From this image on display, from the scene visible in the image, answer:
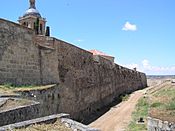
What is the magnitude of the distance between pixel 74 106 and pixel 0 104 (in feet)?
39.1

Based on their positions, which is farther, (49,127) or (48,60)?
(48,60)

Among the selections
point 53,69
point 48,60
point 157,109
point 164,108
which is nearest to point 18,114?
point 164,108

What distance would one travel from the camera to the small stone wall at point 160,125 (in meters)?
9.58

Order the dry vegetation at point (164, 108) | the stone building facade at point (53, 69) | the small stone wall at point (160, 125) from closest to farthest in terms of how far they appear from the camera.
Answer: the small stone wall at point (160, 125)
the dry vegetation at point (164, 108)
the stone building facade at point (53, 69)

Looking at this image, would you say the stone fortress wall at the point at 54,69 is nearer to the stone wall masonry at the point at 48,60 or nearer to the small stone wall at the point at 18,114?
the stone wall masonry at the point at 48,60

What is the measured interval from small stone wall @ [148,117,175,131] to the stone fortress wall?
4.91 m

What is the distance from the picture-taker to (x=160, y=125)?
389 inches

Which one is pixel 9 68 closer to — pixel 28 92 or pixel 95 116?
pixel 28 92

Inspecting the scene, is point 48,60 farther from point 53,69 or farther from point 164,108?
point 164,108

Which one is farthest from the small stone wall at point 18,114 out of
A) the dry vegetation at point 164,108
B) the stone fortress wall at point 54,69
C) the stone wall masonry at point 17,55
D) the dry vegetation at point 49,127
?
the stone wall masonry at point 17,55

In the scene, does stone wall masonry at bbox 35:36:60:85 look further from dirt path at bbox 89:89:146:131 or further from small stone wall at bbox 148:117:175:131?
small stone wall at bbox 148:117:175:131

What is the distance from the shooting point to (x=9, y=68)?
541 inches

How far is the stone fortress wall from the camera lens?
1384cm

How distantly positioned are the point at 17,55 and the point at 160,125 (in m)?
7.58
